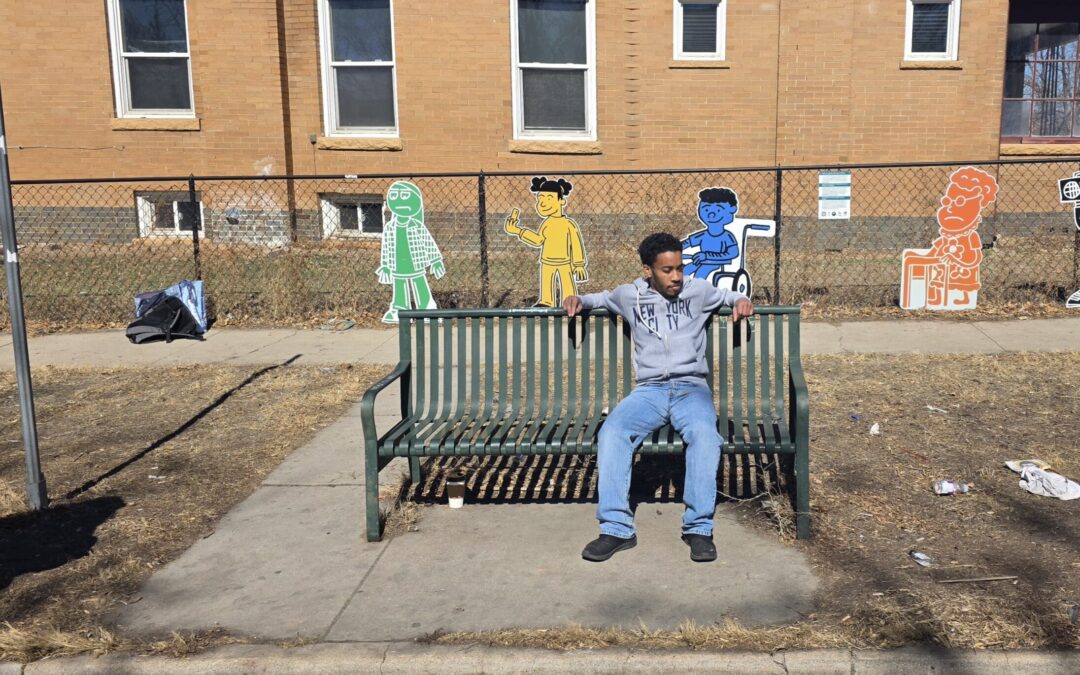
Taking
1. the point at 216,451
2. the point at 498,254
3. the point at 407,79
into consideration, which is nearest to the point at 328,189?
the point at 407,79

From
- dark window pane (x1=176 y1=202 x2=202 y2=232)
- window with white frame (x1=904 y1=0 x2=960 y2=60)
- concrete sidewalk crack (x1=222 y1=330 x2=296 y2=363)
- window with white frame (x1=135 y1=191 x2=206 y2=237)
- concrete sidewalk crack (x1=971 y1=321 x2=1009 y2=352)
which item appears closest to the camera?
concrete sidewalk crack (x1=971 y1=321 x2=1009 y2=352)

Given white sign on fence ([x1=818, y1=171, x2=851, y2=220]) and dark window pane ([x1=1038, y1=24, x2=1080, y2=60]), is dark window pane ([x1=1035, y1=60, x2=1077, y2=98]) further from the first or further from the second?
white sign on fence ([x1=818, y1=171, x2=851, y2=220])

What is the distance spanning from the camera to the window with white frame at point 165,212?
13.9 m

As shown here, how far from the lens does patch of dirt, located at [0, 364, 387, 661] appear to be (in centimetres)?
395

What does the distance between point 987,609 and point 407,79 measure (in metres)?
11.3

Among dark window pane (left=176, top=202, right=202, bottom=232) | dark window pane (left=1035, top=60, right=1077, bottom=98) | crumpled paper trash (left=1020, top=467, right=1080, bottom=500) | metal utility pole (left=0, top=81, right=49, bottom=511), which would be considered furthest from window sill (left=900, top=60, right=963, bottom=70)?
metal utility pole (left=0, top=81, right=49, bottom=511)

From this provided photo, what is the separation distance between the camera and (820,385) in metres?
7.00

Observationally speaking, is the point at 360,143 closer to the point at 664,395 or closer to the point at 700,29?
the point at 700,29

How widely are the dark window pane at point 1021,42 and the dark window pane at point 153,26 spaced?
41.3ft

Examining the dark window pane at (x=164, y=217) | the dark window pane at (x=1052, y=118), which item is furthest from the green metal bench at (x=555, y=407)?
the dark window pane at (x=1052, y=118)

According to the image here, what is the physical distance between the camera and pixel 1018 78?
15.1m

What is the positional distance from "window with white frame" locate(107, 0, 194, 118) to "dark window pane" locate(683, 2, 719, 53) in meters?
7.04

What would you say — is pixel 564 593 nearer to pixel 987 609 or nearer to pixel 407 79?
pixel 987 609

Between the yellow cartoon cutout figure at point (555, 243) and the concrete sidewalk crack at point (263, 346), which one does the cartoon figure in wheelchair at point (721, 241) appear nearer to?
the yellow cartoon cutout figure at point (555, 243)
